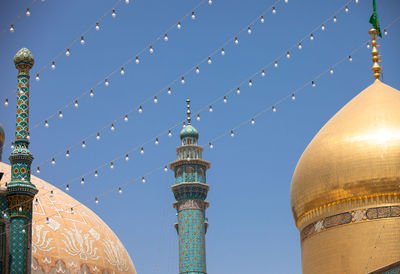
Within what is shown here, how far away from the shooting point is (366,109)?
2095 centimetres

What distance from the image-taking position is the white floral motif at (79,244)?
823 inches

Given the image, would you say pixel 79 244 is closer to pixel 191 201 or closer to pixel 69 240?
pixel 69 240

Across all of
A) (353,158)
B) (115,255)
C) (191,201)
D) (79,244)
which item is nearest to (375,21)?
(353,158)

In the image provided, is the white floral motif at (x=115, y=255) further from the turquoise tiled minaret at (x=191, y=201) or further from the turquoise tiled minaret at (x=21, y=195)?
the turquoise tiled minaret at (x=191, y=201)

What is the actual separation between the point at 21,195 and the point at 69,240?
8.70 feet

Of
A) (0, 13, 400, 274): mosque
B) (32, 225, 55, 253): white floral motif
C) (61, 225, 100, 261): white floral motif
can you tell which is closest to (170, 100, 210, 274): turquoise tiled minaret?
(0, 13, 400, 274): mosque

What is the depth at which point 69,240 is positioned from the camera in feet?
68.8

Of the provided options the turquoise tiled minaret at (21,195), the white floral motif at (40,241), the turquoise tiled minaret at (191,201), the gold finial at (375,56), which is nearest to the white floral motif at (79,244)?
the white floral motif at (40,241)

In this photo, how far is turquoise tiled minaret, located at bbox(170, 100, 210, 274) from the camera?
1195 inches

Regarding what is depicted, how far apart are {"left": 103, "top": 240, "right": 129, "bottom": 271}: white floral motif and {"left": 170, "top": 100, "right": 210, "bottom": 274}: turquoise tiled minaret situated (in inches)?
310

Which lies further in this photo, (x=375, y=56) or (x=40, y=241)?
(x=375, y=56)

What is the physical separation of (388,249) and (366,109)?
3474 millimetres

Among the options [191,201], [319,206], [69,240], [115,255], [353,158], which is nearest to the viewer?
[353,158]

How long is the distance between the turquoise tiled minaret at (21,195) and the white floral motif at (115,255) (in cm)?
332
